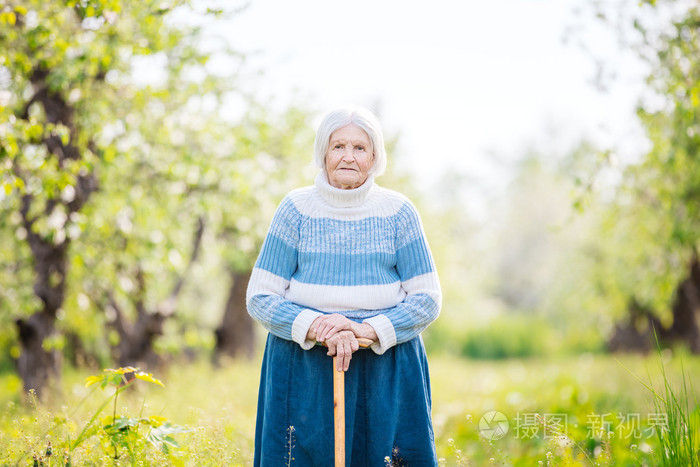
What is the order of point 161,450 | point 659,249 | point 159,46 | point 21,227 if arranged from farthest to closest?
point 659,249
point 21,227
point 159,46
point 161,450

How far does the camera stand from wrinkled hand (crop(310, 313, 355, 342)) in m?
2.44

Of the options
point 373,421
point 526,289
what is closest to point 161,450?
point 373,421

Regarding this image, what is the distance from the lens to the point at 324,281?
8.54 ft

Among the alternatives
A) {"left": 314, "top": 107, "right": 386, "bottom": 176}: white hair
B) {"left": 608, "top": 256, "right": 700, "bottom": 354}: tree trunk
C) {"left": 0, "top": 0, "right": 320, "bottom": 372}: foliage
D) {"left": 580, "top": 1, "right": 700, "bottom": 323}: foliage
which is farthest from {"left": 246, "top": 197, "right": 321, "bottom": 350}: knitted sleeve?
{"left": 608, "top": 256, "right": 700, "bottom": 354}: tree trunk

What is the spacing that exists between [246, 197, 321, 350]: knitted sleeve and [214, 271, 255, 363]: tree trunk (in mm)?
8523

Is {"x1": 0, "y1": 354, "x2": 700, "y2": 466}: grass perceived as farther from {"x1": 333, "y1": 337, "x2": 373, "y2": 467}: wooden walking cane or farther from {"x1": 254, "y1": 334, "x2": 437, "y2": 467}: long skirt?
{"x1": 333, "y1": 337, "x2": 373, "y2": 467}: wooden walking cane

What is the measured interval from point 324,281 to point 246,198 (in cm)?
430

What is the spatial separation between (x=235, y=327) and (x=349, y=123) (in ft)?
29.4

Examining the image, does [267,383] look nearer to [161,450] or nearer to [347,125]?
[161,450]

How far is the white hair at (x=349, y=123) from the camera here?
270cm

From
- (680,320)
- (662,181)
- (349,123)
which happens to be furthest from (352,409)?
(680,320)

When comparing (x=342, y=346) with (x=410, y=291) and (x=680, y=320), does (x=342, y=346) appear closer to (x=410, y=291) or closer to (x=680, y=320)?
(x=410, y=291)

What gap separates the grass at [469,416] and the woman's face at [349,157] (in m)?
1.09

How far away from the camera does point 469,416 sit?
272 centimetres
